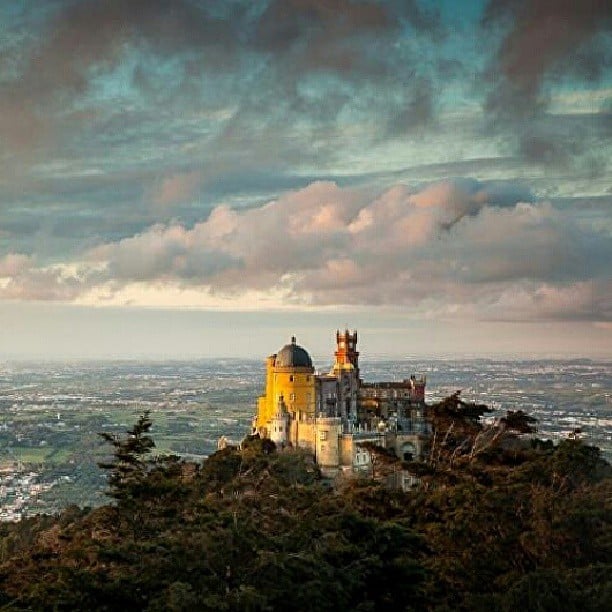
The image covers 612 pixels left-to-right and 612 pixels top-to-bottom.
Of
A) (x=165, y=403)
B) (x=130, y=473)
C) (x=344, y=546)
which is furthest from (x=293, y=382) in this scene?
(x=165, y=403)

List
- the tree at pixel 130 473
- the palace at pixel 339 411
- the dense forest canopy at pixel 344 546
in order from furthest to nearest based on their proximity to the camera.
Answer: the palace at pixel 339 411 < the tree at pixel 130 473 < the dense forest canopy at pixel 344 546

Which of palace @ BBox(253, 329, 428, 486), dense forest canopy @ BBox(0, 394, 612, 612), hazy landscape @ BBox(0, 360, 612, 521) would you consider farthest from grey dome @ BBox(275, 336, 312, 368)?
dense forest canopy @ BBox(0, 394, 612, 612)

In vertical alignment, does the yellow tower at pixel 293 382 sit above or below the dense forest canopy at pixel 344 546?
above

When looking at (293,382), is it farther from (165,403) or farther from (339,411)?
(165,403)

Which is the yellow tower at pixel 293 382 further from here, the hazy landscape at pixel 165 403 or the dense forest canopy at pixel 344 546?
the dense forest canopy at pixel 344 546

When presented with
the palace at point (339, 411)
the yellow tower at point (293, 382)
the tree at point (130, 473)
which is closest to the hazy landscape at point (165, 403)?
the palace at point (339, 411)

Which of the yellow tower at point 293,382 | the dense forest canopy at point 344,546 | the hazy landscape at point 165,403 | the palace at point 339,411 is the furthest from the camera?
the yellow tower at point 293,382

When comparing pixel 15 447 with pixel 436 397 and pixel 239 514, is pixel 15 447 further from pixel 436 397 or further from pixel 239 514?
pixel 239 514
